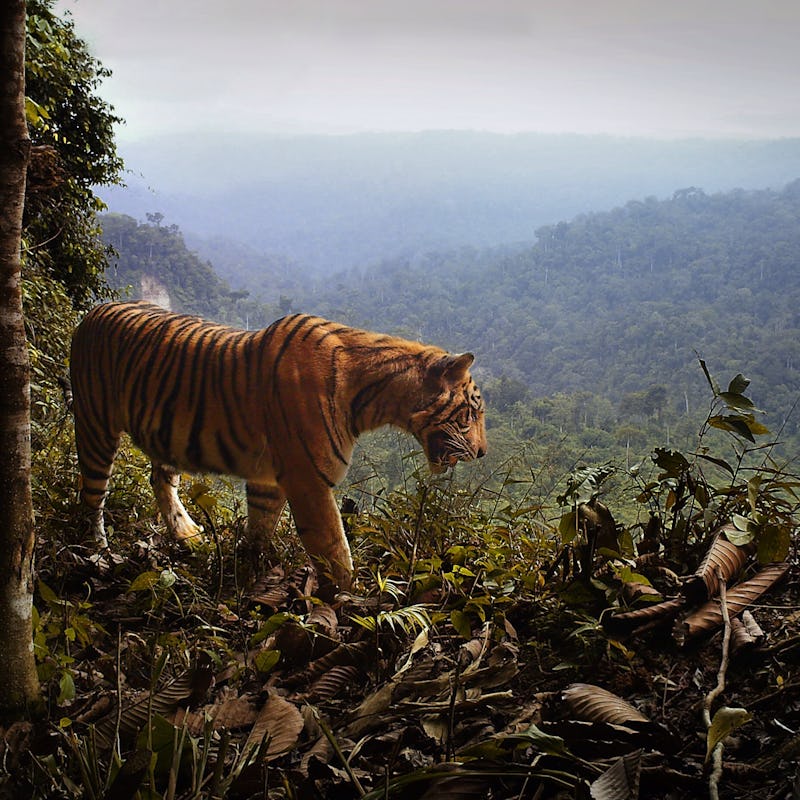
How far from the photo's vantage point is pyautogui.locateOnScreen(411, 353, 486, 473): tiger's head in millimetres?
2645

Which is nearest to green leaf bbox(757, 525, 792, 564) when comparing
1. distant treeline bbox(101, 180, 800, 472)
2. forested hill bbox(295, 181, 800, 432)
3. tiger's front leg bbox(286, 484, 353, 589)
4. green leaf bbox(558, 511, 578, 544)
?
green leaf bbox(558, 511, 578, 544)

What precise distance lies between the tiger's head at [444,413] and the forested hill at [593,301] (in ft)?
5.02

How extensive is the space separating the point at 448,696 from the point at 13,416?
0.84 m

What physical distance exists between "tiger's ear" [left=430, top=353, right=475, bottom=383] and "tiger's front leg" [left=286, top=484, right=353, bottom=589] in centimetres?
58

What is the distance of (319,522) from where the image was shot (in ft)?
8.26

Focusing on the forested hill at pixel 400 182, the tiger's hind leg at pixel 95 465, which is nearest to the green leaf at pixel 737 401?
the tiger's hind leg at pixel 95 465

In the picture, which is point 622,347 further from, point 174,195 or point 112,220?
point 174,195

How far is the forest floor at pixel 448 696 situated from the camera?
0.90 metres

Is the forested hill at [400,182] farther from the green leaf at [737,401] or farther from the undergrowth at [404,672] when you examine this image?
the green leaf at [737,401]

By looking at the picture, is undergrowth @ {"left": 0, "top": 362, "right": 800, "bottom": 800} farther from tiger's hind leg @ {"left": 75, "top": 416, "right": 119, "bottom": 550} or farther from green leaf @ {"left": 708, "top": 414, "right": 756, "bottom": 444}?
tiger's hind leg @ {"left": 75, "top": 416, "right": 119, "bottom": 550}

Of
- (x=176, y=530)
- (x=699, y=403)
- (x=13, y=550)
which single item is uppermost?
(x=13, y=550)

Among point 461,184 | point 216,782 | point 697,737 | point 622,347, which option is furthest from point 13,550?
point 461,184

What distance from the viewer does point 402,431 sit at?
8.82ft

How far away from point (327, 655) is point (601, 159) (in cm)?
1426
